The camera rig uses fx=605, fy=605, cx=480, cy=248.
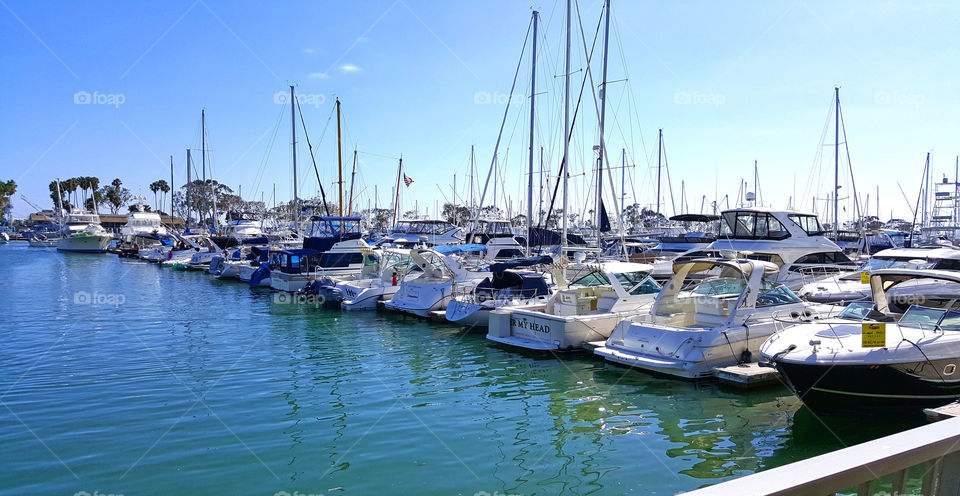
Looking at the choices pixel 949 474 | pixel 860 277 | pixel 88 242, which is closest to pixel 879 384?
pixel 949 474

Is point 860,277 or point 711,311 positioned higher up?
point 860,277

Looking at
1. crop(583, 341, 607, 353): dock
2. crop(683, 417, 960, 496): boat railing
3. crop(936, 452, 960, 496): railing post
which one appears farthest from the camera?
crop(583, 341, 607, 353): dock

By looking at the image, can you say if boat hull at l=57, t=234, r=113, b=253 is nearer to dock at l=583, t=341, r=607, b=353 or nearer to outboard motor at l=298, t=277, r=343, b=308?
outboard motor at l=298, t=277, r=343, b=308

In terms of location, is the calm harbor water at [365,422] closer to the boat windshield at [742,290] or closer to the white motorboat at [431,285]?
the boat windshield at [742,290]

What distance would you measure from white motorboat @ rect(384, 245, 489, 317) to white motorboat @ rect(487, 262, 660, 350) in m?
5.16

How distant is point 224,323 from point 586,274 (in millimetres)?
13347

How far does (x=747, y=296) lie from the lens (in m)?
13.8

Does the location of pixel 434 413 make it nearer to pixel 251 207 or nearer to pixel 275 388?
pixel 275 388

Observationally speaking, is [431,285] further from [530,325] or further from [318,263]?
[318,263]

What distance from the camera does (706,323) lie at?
13.9m

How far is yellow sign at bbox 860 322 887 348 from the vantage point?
393 inches

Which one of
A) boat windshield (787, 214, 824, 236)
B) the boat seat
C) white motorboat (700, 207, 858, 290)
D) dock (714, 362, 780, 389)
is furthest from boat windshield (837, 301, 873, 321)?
boat windshield (787, 214, 824, 236)

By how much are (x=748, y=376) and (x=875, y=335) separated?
258 centimetres

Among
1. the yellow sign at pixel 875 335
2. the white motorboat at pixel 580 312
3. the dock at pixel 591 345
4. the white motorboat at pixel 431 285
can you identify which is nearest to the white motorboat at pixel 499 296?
the white motorboat at pixel 431 285
